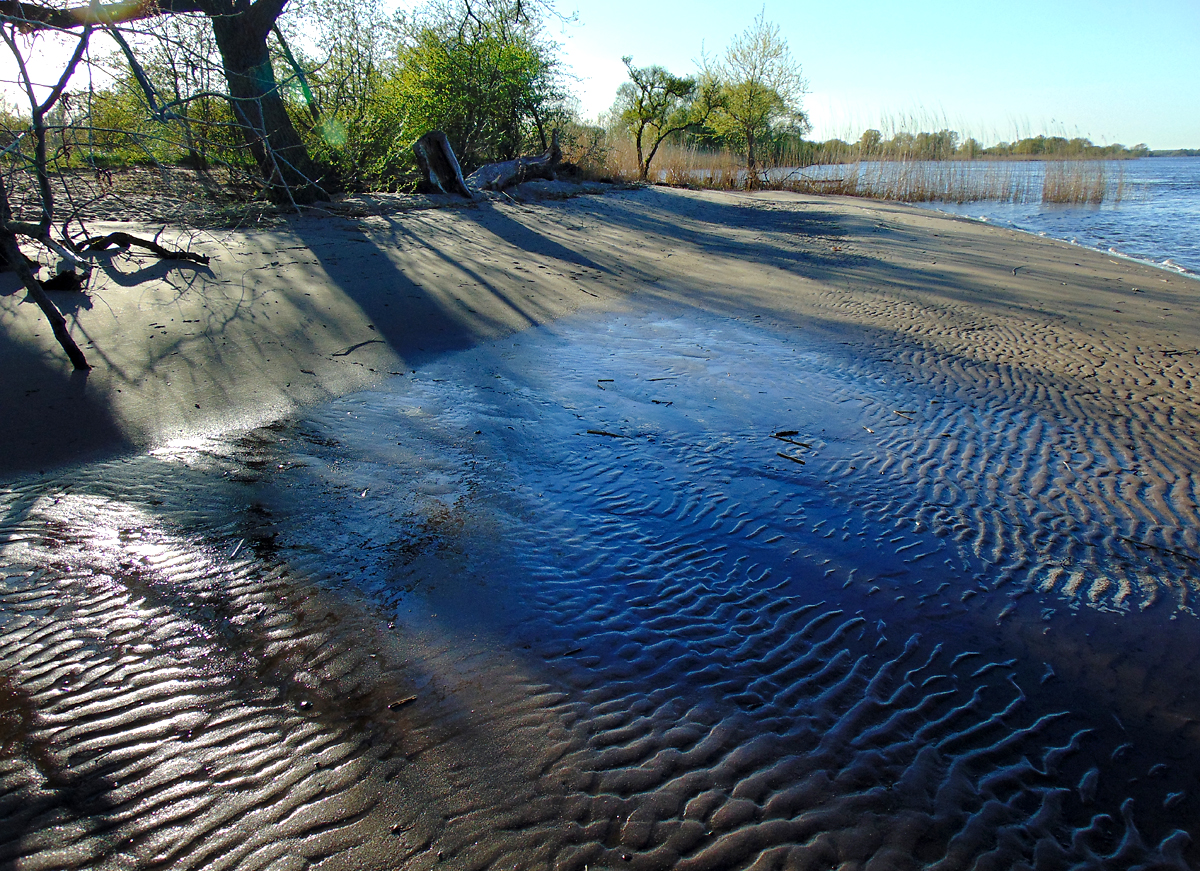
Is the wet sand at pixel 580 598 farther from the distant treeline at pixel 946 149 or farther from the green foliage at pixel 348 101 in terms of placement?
the distant treeline at pixel 946 149

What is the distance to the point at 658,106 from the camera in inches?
954

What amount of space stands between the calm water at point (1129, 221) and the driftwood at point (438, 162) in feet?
41.2

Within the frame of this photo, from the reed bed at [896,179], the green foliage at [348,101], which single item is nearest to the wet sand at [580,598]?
the green foliage at [348,101]

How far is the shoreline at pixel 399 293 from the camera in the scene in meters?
4.25

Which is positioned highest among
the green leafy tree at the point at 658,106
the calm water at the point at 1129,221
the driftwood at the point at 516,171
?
the green leafy tree at the point at 658,106

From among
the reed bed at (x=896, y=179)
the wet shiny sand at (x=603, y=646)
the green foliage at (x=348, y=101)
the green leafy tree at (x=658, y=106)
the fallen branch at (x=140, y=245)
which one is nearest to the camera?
the wet shiny sand at (x=603, y=646)

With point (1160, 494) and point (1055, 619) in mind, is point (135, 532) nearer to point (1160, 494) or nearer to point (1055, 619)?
point (1055, 619)

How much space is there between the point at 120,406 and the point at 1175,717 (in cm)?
557

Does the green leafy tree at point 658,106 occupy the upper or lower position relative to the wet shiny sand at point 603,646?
upper

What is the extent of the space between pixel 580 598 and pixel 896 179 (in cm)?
2408

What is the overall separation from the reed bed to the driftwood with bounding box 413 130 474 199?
9533 mm

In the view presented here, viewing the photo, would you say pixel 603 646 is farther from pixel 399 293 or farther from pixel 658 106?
pixel 658 106

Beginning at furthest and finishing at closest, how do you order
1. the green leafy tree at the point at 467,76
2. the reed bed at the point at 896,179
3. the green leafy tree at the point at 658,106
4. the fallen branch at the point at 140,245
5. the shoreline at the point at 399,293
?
the green leafy tree at the point at 658,106
the reed bed at the point at 896,179
the green leafy tree at the point at 467,76
the fallen branch at the point at 140,245
the shoreline at the point at 399,293

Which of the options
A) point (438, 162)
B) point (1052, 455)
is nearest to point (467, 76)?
point (438, 162)
